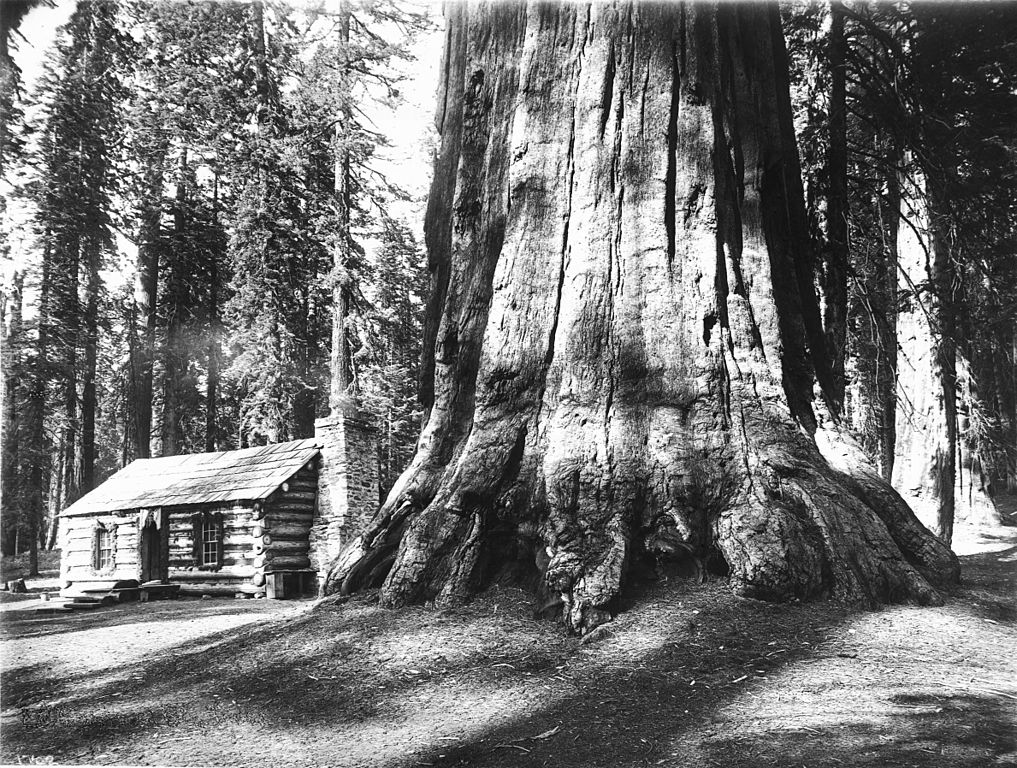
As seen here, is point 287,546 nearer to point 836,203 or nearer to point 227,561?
point 227,561

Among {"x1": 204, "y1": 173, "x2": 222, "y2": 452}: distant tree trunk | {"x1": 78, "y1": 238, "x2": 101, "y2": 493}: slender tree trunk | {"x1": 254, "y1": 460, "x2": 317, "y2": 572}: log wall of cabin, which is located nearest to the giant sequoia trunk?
{"x1": 254, "y1": 460, "x2": 317, "y2": 572}: log wall of cabin

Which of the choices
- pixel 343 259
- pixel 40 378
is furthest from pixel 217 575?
pixel 343 259

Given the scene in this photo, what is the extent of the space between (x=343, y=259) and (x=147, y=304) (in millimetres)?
8536

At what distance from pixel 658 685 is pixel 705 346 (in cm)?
239

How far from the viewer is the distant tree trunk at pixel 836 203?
9.03 meters

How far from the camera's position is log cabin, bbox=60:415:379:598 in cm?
1619

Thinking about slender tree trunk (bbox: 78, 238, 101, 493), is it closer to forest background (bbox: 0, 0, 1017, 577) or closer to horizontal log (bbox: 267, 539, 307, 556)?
forest background (bbox: 0, 0, 1017, 577)

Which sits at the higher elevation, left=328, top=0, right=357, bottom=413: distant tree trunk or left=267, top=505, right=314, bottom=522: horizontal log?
left=328, top=0, right=357, bottom=413: distant tree trunk

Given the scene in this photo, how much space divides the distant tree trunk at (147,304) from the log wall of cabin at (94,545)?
488cm

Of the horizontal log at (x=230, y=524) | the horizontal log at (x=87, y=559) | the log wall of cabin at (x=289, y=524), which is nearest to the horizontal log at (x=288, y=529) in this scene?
the log wall of cabin at (x=289, y=524)

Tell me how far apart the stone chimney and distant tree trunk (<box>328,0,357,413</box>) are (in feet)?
10.7

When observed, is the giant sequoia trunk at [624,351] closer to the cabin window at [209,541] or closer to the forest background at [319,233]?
the forest background at [319,233]

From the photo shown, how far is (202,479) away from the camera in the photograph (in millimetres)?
17953

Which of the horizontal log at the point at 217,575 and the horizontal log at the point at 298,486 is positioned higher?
the horizontal log at the point at 298,486
